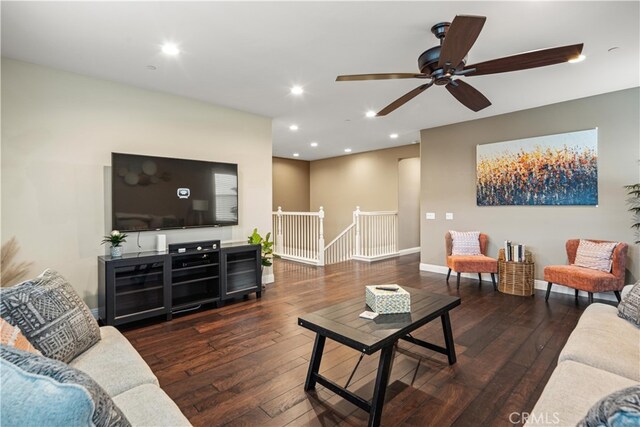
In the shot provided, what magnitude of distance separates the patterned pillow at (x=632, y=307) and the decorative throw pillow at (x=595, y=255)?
210cm

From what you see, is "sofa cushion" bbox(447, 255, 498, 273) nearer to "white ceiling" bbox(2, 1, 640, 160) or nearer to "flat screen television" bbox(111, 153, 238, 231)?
"white ceiling" bbox(2, 1, 640, 160)

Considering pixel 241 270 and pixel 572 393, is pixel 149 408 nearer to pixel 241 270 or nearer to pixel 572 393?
pixel 572 393

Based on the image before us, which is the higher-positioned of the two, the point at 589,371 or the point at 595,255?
the point at 595,255

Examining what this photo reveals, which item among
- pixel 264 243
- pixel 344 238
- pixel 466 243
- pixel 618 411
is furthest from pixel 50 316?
pixel 344 238

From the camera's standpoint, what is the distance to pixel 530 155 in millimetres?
4664

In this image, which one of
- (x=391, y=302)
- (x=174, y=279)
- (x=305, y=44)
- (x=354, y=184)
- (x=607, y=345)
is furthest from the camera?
(x=354, y=184)

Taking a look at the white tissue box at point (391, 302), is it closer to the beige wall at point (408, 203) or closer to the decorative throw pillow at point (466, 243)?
the decorative throw pillow at point (466, 243)

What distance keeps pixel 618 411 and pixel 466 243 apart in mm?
4791

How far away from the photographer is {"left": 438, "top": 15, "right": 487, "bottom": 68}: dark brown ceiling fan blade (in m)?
1.77

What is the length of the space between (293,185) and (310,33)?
7.25 metres

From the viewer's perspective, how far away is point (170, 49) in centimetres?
288

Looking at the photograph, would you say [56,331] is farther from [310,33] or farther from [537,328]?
[537,328]

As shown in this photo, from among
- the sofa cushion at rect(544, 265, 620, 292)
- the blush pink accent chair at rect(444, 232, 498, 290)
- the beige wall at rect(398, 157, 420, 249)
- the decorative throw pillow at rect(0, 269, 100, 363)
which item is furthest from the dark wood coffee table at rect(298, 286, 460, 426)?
the beige wall at rect(398, 157, 420, 249)

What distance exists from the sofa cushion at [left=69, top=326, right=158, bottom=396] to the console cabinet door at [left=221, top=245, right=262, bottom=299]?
7.16ft
